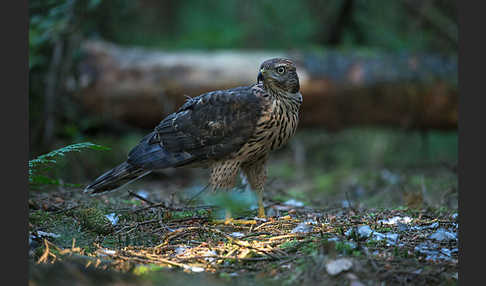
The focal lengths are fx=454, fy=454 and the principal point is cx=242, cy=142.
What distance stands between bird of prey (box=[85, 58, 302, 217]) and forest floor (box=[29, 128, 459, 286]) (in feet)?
1.20

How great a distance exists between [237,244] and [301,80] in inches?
221

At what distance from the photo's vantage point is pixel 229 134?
4.73 m

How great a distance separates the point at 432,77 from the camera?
8.82 m

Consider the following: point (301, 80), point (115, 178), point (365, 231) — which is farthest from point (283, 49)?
point (365, 231)

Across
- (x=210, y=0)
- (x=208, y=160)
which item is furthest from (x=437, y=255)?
(x=210, y=0)

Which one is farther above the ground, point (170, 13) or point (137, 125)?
point (170, 13)

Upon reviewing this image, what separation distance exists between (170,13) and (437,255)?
8.69m

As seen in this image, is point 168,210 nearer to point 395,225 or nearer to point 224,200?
point 224,200

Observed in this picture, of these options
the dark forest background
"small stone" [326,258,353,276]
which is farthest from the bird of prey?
the dark forest background

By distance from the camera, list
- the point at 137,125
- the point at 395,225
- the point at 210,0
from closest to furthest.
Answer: the point at 395,225, the point at 137,125, the point at 210,0

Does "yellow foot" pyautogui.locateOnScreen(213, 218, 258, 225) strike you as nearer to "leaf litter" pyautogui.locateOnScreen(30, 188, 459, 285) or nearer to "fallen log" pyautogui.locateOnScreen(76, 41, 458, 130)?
"leaf litter" pyautogui.locateOnScreen(30, 188, 459, 285)

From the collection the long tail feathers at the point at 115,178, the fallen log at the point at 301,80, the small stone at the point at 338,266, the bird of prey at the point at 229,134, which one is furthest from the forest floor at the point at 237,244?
the fallen log at the point at 301,80

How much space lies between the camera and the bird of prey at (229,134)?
15.3 ft

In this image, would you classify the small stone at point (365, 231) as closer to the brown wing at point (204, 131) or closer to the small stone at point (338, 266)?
the small stone at point (338, 266)
